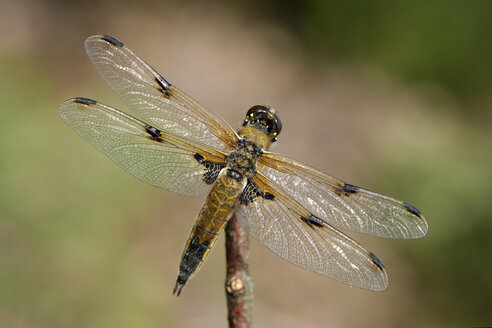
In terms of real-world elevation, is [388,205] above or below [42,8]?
below

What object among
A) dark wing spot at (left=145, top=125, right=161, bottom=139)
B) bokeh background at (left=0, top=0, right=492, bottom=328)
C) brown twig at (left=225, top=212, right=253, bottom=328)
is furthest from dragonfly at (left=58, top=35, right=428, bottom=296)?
bokeh background at (left=0, top=0, right=492, bottom=328)

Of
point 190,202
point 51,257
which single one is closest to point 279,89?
point 190,202

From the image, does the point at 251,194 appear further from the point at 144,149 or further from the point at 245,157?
the point at 144,149

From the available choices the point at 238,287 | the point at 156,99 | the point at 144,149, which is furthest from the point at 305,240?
the point at 156,99

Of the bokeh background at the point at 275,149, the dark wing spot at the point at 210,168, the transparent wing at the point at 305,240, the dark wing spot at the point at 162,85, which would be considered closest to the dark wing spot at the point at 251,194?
the transparent wing at the point at 305,240

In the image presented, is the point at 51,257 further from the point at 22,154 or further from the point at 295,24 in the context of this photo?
the point at 295,24
